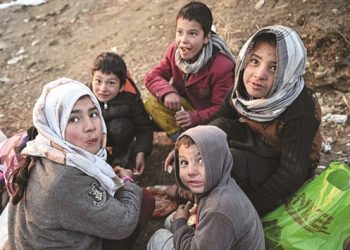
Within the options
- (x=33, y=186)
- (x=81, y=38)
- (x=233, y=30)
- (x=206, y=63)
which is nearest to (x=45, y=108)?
(x=33, y=186)

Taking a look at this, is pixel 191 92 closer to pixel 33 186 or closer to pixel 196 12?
pixel 196 12

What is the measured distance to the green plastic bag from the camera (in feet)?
7.96

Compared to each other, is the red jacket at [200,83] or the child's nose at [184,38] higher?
the child's nose at [184,38]

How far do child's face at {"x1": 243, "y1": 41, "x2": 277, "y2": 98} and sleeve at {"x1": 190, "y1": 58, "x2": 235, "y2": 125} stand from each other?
0.70 metres

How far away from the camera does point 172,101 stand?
357 cm

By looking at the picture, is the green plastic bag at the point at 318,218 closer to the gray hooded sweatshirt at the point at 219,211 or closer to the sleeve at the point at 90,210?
the gray hooded sweatshirt at the point at 219,211

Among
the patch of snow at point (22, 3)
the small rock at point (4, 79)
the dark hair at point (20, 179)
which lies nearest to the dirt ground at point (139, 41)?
the small rock at point (4, 79)

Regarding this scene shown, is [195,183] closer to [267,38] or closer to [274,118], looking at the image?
[274,118]

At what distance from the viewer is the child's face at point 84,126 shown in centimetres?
252

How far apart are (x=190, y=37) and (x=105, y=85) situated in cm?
74

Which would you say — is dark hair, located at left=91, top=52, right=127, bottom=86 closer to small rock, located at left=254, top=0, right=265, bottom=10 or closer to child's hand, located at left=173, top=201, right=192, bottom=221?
child's hand, located at left=173, top=201, right=192, bottom=221

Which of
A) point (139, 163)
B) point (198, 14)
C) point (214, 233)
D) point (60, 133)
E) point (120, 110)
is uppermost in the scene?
point (198, 14)

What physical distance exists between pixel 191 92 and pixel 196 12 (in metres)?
0.65

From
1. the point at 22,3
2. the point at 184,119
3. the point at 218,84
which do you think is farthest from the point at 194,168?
the point at 22,3
